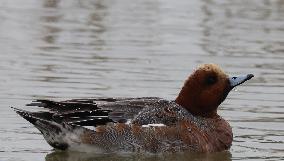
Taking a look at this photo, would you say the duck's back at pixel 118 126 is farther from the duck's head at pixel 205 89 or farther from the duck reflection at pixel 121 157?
the duck's head at pixel 205 89

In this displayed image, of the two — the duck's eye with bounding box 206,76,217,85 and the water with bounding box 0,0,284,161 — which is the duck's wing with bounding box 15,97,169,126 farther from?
the duck's eye with bounding box 206,76,217,85

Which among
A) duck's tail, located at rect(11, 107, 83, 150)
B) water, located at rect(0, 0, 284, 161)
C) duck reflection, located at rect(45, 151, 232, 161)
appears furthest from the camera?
water, located at rect(0, 0, 284, 161)

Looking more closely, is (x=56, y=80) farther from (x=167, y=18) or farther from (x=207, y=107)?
(x=167, y=18)

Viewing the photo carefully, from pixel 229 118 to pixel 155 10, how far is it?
10.9 m

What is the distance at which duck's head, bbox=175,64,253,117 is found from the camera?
11.9 m

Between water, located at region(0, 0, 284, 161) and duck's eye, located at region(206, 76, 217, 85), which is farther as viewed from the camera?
water, located at region(0, 0, 284, 161)

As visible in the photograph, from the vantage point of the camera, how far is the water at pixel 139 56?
12.4 meters

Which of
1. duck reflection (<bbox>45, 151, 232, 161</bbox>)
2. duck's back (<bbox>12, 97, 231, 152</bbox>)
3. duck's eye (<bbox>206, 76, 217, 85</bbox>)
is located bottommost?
duck reflection (<bbox>45, 151, 232, 161</bbox>)

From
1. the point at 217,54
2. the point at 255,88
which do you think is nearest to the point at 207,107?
the point at 255,88

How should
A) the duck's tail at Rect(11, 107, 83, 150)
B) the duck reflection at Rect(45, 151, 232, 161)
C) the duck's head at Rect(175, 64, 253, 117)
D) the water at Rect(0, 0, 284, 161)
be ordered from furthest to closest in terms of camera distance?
the water at Rect(0, 0, 284, 161) < the duck's head at Rect(175, 64, 253, 117) < the duck reflection at Rect(45, 151, 232, 161) < the duck's tail at Rect(11, 107, 83, 150)

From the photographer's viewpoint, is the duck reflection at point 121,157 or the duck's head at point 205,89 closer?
the duck reflection at point 121,157

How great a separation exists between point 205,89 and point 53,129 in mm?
1772

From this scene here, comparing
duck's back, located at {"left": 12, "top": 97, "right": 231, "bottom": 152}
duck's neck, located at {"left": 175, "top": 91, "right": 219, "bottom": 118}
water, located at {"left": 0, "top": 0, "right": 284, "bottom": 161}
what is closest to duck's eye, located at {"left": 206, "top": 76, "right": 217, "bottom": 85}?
duck's neck, located at {"left": 175, "top": 91, "right": 219, "bottom": 118}

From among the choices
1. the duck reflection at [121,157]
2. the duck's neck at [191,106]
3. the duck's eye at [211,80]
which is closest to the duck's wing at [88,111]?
the duck reflection at [121,157]
